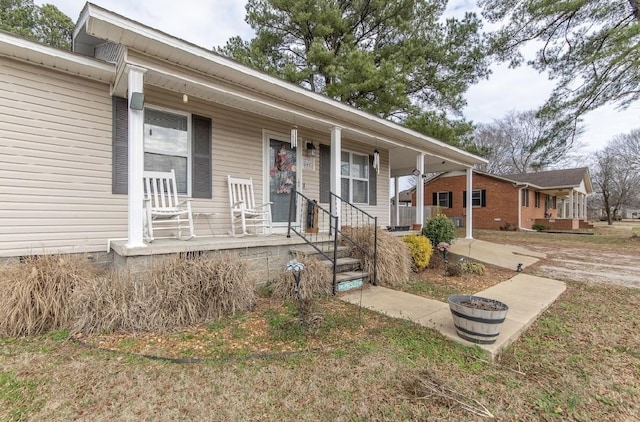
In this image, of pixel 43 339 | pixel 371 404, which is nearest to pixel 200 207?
pixel 43 339

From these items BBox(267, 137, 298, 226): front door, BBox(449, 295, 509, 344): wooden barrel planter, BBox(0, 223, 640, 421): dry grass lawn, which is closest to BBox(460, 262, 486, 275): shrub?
BBox(0, 223, 640, 421): dry grass lawn

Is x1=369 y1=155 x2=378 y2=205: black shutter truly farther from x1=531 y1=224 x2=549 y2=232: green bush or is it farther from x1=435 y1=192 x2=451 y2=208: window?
x1=531 y1=224 x2=549 y2=232: green bush

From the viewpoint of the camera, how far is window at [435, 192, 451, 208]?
19344mm

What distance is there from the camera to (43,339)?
2.70 meters

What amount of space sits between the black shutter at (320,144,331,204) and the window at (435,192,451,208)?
14715mm

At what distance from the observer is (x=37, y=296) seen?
2.83 m

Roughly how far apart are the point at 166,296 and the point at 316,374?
177 centimetres

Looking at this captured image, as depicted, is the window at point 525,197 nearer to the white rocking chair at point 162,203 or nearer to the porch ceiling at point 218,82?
the porch ceiling at point 218,82

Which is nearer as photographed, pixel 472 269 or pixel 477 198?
pixel 472 269

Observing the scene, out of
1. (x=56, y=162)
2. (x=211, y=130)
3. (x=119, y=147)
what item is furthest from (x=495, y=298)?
(x=56, y=162)

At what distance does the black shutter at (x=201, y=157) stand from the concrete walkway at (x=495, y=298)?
2873 millimetres

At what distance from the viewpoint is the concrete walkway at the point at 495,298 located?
3.01 m

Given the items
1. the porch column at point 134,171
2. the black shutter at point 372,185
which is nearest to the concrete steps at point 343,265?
the porch column at point 134,171

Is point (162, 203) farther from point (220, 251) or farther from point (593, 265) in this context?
point (593, 265)
